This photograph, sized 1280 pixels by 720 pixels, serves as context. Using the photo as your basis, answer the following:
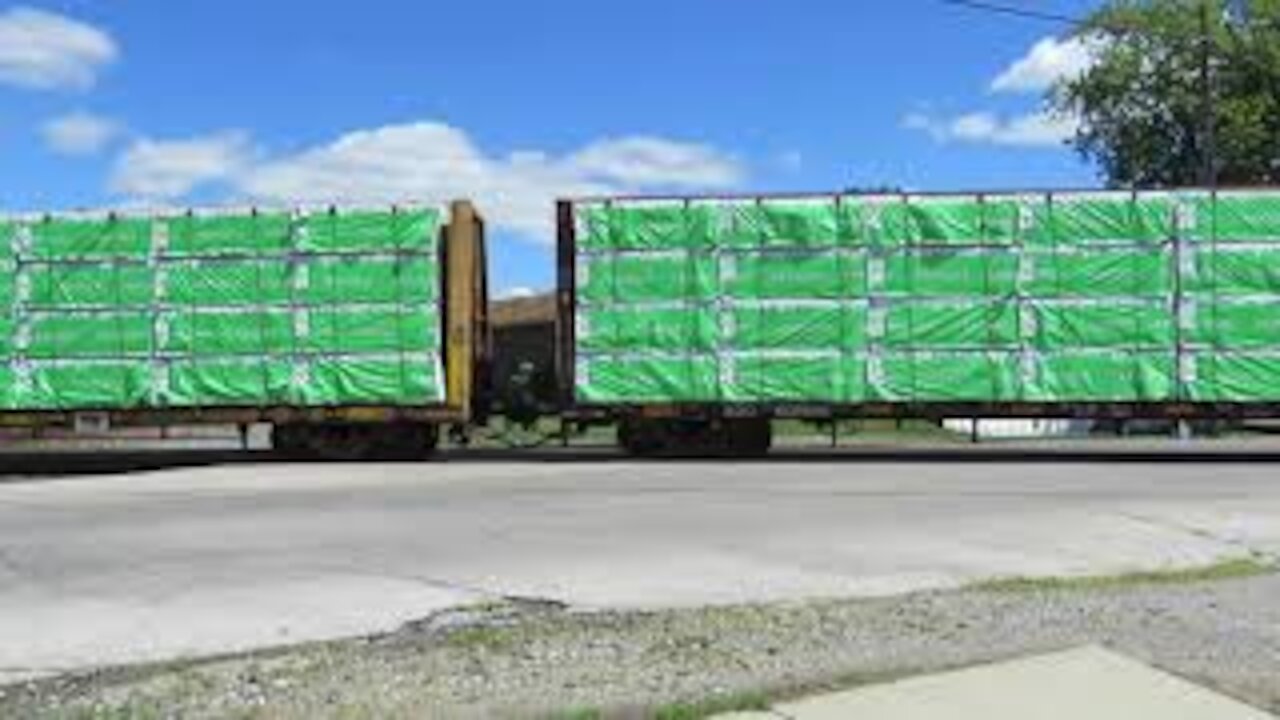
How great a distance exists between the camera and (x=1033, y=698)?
9.29 m

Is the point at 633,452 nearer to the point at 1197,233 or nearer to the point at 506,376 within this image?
the point at 506,376

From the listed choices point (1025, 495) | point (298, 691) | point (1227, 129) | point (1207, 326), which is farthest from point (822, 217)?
point (1227, 129)

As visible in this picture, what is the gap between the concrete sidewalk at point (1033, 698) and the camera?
8.95m

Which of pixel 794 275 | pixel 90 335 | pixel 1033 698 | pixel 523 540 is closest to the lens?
pixel 1033 698

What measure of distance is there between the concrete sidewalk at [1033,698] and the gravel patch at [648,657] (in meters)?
0.24

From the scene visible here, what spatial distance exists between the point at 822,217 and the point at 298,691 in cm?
2268

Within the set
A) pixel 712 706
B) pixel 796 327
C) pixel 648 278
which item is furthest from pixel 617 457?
pixel 712 706

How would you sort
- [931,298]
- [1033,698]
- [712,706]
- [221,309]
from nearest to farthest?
1. [712,706]
2. [1033,698]
3. [931,298]
4. [221,309]

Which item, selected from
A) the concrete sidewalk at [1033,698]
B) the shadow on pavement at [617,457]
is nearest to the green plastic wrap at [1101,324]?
the shadow on pavement at [617,457]

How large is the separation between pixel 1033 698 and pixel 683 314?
22.8 meters

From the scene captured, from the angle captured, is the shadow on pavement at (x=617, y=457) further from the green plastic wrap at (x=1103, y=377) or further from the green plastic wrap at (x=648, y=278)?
the green plastic wrap at (x=648, y=278)

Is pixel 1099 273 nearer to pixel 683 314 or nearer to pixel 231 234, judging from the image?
pixel 683 314

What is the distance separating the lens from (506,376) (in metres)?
34.3

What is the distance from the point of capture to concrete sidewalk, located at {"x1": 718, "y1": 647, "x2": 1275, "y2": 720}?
8945 mm
